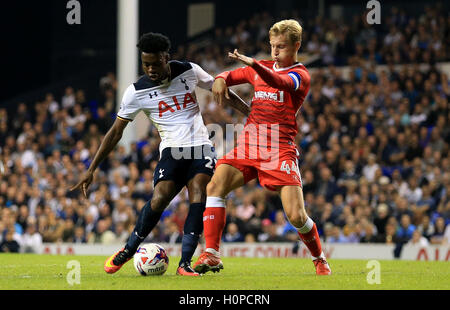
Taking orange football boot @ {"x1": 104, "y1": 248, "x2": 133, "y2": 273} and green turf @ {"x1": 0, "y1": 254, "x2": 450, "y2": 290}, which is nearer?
green turf @ {"x1": 0, "y1": 254, "x2": 450, "y2": 290}

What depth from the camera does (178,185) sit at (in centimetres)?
871

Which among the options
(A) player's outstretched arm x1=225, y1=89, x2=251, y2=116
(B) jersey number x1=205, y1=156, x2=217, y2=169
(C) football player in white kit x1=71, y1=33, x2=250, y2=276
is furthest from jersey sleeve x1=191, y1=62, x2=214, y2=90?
(B) jersey number x1=205, y1=156, x2=217, y2=169

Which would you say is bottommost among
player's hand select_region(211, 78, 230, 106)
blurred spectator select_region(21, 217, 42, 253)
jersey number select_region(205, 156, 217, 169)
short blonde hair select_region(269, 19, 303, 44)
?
blurred spectator select_region(21, 217, 42, 253)

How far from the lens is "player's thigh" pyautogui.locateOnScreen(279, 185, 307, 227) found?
8125 mm

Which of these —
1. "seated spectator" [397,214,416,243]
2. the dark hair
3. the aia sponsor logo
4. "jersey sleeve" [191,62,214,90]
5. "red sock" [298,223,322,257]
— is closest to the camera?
the dark hair

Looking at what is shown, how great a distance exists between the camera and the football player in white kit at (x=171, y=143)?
8562 millimetres

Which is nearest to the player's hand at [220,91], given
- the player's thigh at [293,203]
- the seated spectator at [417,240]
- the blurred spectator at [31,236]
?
the player's thigh at [293,203]

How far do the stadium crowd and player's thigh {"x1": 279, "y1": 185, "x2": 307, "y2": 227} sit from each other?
296 inches

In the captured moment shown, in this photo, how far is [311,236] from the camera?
8445mm

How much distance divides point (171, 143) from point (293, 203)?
4.88 ft

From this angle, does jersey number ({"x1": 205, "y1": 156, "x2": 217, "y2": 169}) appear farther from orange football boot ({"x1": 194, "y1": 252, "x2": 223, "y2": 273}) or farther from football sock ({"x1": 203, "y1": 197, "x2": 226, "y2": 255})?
orange football boot ({"x1": 194, "y1": 252, "x2": 223, "y2": 273})

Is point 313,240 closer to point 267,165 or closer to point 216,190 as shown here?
point 267,165

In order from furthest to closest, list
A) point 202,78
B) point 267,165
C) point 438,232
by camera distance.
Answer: point 438,232
point 202,78
point 267,165

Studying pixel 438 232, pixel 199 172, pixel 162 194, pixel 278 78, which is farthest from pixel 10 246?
pixel 278 78
